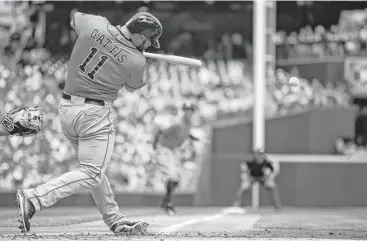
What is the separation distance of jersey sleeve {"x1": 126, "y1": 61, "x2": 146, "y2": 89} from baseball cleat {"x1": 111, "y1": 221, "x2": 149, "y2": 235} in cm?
124

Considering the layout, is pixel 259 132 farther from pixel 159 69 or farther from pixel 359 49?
pixel 359 49

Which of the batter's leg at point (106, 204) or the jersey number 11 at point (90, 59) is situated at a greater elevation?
the jersey number 11 at point (90, 59)

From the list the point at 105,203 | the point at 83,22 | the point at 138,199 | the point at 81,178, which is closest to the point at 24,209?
the point at 81,178

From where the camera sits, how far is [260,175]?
16391mm

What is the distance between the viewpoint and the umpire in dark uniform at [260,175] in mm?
16297

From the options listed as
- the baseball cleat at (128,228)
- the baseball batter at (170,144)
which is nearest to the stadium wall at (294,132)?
the baseball batter at (170,144)

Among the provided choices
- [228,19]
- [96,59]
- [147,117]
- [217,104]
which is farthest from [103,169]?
[228,19]

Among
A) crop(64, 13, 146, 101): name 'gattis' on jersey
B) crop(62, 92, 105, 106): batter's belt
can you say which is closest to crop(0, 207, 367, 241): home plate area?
crop(62, 92, 105, 106): batter's belt

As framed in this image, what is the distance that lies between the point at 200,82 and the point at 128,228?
Answer: 55.8ft

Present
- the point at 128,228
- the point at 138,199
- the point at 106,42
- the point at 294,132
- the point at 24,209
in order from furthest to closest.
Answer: the point at 294,132
the point at 138,199
the point at 128,228
the point at 106,42
the point at 24,209

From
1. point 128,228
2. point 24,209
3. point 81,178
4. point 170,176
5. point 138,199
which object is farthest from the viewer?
point 138,199

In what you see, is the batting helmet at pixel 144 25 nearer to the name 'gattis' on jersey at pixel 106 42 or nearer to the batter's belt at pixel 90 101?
the name 'gattis' on jersey at pixel 106 42

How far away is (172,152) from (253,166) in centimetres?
294

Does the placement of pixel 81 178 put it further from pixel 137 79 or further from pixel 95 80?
pixel 137 79
